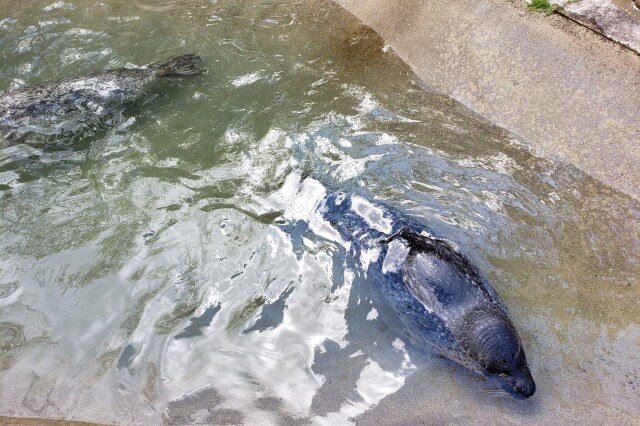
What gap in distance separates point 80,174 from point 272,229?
221 cm

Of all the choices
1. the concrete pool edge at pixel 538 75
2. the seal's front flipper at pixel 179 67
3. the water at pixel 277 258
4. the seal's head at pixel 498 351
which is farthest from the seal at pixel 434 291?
the seal's front flipper at pixel 179 67

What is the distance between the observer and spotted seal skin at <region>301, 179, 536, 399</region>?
138 inches

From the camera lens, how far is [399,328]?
3.99 meters

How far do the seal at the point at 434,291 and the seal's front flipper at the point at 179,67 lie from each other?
3.12 m

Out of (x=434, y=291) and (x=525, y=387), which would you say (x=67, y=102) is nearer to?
(x=434, y=291)

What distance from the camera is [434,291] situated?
3779mm

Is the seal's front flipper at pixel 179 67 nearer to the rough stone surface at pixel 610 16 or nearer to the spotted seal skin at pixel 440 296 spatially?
the spotted seal skin at pixel 440 296

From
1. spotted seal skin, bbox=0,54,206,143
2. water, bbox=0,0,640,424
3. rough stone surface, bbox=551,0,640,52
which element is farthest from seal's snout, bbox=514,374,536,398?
spotted seal skin, bbox=0,54,206,143

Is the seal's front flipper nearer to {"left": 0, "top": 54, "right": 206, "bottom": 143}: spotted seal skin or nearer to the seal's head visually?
{"left": 0, "top": 54, "right": 206, "bottom": 143}: spotted seal skin

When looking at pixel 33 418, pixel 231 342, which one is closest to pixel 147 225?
pixel 231 342

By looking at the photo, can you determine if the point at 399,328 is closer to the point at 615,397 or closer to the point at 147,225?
the point at 615,397

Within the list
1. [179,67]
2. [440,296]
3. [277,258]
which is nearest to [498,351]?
[440,296]

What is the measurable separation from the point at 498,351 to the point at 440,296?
541 millimetres

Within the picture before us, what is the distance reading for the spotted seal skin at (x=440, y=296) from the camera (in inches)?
138
